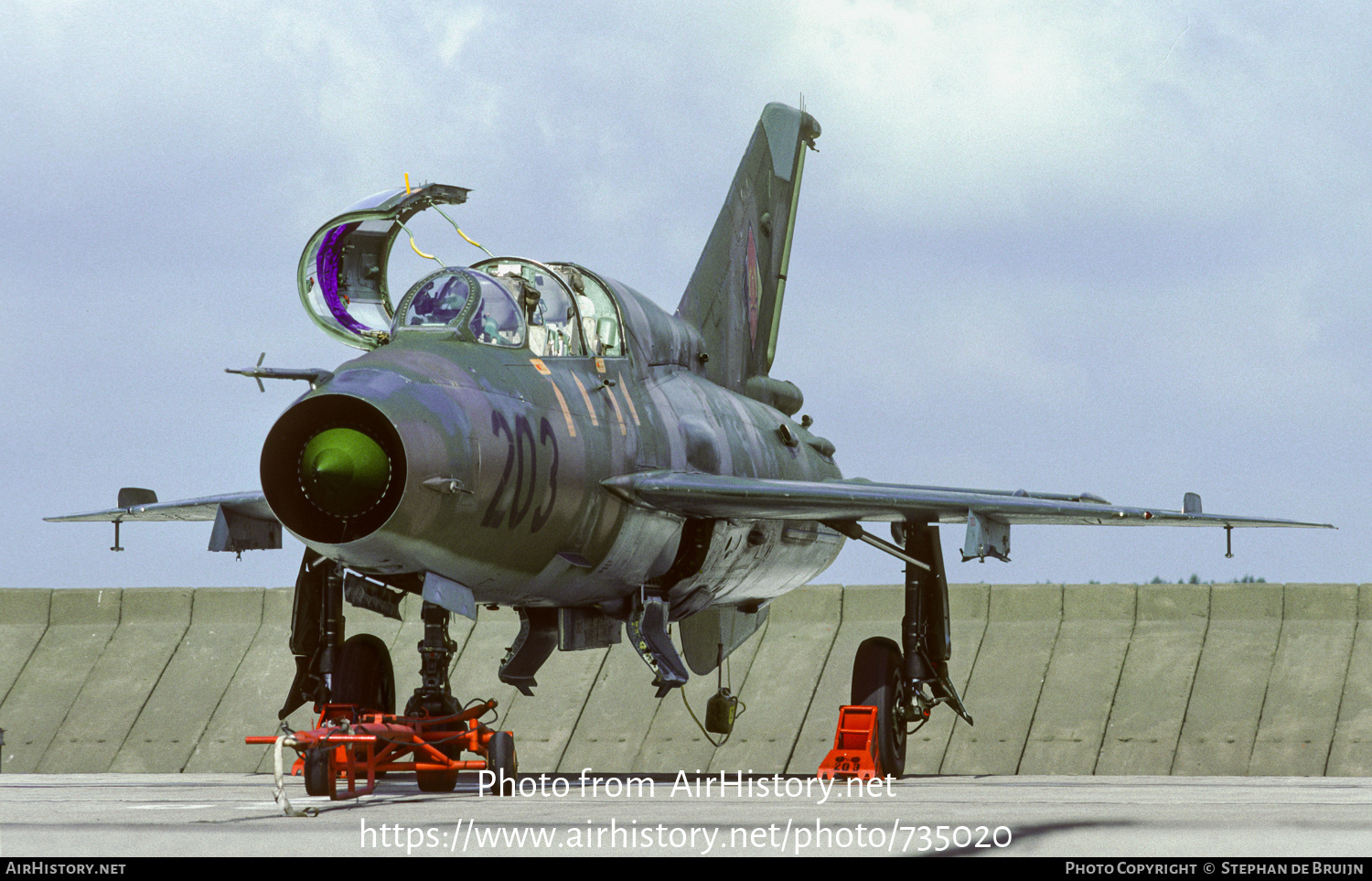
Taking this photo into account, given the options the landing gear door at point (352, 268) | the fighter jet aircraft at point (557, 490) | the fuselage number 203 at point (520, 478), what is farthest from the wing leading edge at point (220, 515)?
the fuselage number 203 at point (520, 478)

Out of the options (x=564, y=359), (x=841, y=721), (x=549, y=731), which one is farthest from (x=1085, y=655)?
(x=564, y=359)

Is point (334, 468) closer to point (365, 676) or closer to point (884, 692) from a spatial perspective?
point (365, 676)

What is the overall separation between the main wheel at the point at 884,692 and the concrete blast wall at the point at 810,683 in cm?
715

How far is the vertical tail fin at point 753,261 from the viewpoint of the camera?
1736 cm

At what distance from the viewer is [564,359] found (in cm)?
1253

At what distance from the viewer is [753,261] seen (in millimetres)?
18531

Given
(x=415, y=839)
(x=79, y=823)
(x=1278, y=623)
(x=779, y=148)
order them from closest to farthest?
(x=415, y=839) < (x=79, y=823) < (x=779, y=148) < (x=1278, y=623)

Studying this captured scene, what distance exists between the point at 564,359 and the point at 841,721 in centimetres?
450

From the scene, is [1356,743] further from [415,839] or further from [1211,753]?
[415,839]

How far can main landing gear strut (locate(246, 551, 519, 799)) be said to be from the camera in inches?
420

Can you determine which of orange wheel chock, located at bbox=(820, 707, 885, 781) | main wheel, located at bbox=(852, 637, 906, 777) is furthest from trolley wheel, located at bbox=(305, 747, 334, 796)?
main wheel, located at bbox=(852, 637, 906, 777)

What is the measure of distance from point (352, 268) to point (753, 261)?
566 centimetres

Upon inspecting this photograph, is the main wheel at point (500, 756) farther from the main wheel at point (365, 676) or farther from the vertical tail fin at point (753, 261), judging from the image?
the vertical tail fin at point (753, 261)

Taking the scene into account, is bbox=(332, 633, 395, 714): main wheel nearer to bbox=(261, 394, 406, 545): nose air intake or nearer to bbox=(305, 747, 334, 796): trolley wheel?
bbox=(305, 747, 334, 796): trolley wheel
